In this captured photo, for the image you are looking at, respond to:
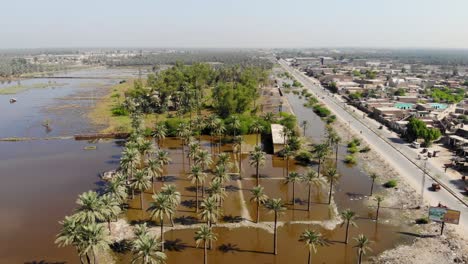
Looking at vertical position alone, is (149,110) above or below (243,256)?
above

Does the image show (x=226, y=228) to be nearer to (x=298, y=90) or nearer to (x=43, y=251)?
(x=43, y=251)

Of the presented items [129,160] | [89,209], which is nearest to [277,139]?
[129,160]

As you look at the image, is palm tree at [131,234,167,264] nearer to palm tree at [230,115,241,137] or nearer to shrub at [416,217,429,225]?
shrub at [416,217,429,225]

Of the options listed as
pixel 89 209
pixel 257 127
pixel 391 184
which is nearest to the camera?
pixel 89 209

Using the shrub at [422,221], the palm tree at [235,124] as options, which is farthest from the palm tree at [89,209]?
the palm tree at [235,124]

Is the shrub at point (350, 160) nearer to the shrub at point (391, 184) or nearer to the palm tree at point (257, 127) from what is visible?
the shrub at point (391, 184)

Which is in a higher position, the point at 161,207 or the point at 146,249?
the point at 161,207

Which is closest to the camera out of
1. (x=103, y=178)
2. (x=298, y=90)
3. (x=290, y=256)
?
(x=290, y=256)

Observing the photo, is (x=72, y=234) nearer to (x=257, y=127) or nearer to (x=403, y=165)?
(x=257, y=127)

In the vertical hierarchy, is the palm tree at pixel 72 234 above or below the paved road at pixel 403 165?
above

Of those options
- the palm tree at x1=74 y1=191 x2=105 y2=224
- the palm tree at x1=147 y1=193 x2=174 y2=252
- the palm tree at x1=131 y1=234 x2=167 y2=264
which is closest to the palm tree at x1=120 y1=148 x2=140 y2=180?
the palm tree at x1=147 y1=193 x2=174 y2=252

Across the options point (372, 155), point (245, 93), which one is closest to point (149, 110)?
point (245, 93)
